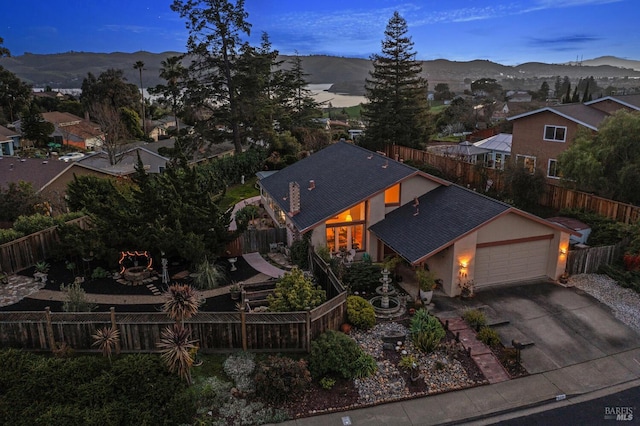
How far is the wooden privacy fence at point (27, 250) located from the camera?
19.5m

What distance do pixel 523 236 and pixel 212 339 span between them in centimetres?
1255

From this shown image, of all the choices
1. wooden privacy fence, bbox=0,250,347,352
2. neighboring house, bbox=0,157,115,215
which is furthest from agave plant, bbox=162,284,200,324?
neighboring house, bbox=0,157,115,215

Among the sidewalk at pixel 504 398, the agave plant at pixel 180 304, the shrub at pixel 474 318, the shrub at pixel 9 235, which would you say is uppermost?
the agave plant at pixel 180 304

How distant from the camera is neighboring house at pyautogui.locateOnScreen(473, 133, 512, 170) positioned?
3834cm

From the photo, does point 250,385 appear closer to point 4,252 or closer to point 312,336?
point 312,336

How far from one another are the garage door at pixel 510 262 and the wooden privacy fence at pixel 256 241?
32.1 feet

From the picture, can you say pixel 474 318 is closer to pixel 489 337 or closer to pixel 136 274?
pixel 489 337

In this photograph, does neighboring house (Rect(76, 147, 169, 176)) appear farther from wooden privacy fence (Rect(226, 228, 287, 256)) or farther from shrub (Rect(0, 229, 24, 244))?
wooden privacy fence (Rect(226, 228, 287, 256))

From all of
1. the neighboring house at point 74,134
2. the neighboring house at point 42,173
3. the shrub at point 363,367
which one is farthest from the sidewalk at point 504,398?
the neighboring house at point 74,134

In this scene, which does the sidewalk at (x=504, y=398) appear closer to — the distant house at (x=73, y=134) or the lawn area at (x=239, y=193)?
the lawn area at (x=239, y=193)

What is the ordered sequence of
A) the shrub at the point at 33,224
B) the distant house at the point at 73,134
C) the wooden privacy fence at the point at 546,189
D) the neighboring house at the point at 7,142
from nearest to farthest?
the shrub at the point at 33,224, the wooden privacy fence at the point at 546,189, the neighboring house at the point at 7,142, the distant house at the point at 73,134

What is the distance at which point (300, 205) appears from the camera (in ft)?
72.6

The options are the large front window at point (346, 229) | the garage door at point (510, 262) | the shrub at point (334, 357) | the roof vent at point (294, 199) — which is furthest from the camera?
the roof vent at point (294, 199)

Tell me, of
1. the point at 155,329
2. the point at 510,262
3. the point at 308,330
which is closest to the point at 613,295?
the point at 510,262
